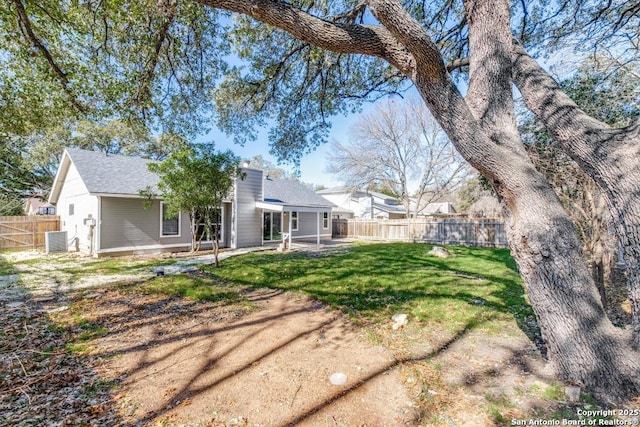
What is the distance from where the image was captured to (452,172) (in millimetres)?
22172

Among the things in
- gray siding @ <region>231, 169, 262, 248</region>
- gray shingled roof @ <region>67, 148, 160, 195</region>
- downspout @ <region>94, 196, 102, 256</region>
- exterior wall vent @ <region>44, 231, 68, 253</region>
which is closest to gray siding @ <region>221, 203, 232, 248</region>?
gray siding @ <region>231, 169, 262, 248</region>

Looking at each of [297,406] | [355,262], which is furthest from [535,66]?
[355,262]

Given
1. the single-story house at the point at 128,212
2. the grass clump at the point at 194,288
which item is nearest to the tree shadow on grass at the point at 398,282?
the grass clump at the point at 194,288

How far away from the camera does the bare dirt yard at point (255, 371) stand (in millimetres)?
2393

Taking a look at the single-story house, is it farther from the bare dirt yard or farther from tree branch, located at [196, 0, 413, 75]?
tree branch, located at [196, 0, 413, 75]

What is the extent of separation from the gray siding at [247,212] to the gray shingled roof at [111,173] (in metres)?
3.61

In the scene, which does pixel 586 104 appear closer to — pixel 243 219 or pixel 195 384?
pixel 195 384

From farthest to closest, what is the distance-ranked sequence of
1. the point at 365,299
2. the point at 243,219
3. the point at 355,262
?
the point at 243,219 → the point at 355,262 → the point at 365,299

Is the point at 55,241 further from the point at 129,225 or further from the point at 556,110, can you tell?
the point at 556,110

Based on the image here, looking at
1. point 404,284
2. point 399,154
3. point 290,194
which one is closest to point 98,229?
point 290,194

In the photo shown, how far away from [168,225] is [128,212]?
1.60 m

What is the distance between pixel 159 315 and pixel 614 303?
26.2 ft

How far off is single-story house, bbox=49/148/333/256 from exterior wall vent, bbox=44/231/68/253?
0.37 meters

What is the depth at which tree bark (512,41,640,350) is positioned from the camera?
241cm
